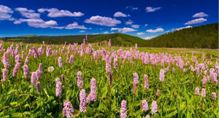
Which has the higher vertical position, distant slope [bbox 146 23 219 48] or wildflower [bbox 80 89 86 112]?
distant slope [bbox 146 23 219 48]

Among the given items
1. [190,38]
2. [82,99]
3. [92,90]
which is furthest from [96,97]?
[190,38]

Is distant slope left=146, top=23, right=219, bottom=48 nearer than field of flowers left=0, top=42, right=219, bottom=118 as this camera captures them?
No

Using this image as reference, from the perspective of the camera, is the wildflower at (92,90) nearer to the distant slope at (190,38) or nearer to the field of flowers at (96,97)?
the field of flowers at (96,97)

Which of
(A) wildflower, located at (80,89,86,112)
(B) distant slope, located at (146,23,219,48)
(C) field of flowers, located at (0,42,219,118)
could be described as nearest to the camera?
(A) wildflower, located at (80,89,86,112)

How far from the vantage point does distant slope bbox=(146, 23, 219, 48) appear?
60.2 m

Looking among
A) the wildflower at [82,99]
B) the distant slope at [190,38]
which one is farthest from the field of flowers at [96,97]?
the distant slope at [190,38]

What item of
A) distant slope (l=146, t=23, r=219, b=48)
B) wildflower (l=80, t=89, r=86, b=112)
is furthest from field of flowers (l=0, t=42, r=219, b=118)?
distant slope (l=146, t=23, r=219, b=48)

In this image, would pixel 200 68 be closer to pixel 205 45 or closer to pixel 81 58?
pixel 81 58

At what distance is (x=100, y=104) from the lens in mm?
5945

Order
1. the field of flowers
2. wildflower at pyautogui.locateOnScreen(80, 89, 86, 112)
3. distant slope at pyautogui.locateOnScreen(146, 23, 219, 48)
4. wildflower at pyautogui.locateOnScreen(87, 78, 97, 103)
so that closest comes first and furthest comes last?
wildflower at pyautogui.locateOnScreen(80, 89, 86, 112) → wildflower at pyautogui.locateOnScreen(87, 78, 97, 103) → the field of flowers → distant slope at pyautogui.locateOnScreen(146, 23, 219, 48)

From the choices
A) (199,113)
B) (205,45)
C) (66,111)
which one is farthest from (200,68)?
(205,45)

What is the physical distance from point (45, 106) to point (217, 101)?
11.5 ft

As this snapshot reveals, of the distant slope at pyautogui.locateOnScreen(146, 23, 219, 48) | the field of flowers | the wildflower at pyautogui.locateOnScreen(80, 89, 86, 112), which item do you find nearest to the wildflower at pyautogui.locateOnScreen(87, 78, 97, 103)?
the field of flowers

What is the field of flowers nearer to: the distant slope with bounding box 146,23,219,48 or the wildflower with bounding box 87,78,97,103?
the wildflower with bounding box 87,78,97,103
